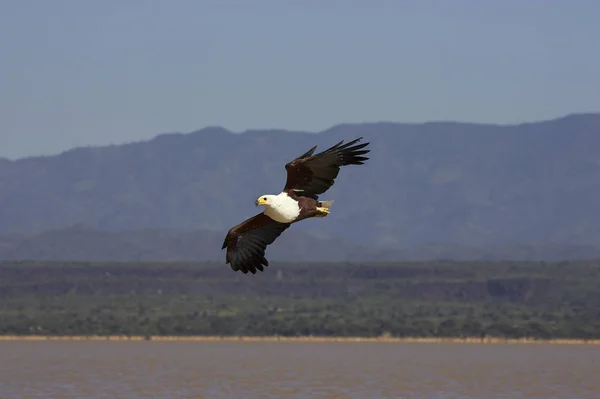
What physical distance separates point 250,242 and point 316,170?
8.56ft

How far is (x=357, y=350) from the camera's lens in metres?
162

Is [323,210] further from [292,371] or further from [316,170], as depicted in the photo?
[292,371]

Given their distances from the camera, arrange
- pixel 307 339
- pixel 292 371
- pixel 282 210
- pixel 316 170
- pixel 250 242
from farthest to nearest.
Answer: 1. pixel 307 339
2. pixel 292 371
3. pixel 250 242
4. pixel 316 170
5. pixel 282 210

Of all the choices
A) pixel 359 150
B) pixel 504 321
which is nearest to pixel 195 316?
pixel 504 321

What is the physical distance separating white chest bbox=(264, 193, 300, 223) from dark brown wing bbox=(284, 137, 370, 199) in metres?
1.07

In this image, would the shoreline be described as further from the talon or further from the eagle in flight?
the talon

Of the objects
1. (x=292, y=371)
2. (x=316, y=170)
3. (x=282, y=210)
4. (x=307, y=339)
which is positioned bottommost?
(x=292, y=371)

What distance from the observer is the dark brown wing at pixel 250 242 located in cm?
3462

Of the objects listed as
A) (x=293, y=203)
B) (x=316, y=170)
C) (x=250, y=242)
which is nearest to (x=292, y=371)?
(x=250, y=242)

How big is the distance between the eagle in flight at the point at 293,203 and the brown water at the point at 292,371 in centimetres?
5050

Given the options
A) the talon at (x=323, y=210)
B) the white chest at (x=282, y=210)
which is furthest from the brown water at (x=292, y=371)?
the talon at (x=323, y=210)

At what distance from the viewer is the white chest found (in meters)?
31.9

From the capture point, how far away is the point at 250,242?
34.9 metres

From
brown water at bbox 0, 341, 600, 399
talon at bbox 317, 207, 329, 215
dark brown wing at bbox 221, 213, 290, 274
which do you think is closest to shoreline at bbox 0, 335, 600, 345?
brown water at bbox 0, 341, 600, 399
